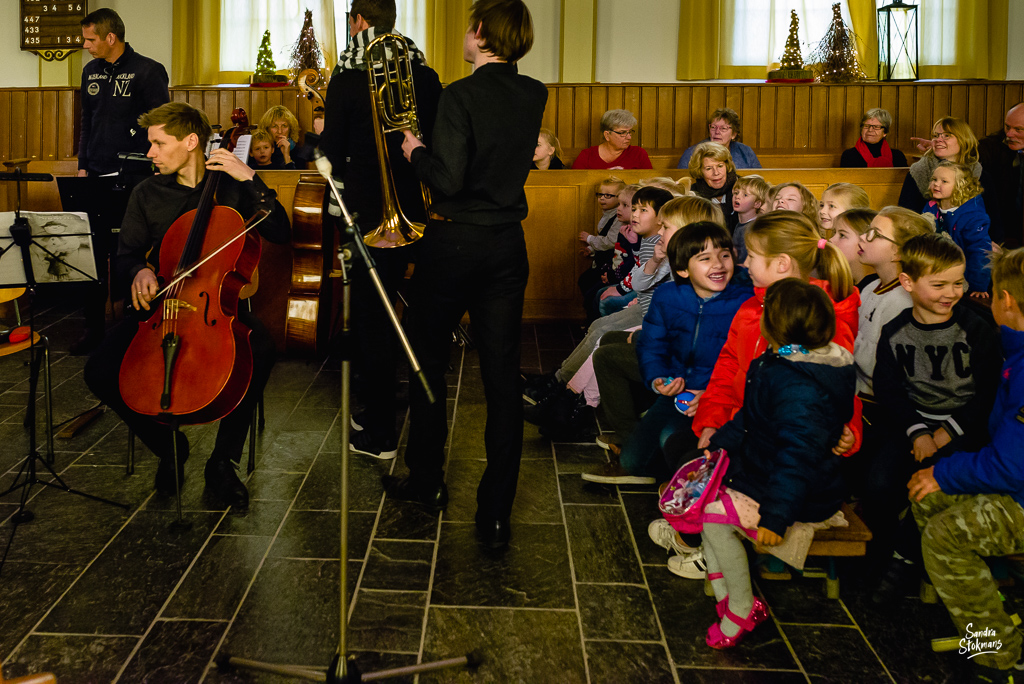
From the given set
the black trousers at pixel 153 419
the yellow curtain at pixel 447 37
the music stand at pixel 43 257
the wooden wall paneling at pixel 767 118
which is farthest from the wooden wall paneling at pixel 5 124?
the wooden wall paneling at pixel 767 118

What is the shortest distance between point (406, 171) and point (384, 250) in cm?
30

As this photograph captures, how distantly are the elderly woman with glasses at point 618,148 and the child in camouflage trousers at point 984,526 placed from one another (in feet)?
13.7

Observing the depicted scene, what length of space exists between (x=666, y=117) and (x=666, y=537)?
18.3 ft

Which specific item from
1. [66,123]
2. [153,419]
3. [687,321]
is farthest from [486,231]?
[66,123]

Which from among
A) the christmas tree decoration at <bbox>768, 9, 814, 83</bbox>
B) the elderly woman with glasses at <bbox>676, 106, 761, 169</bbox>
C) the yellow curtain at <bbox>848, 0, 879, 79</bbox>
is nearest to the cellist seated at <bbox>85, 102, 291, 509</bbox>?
the elderly woman with glasses at <bbox>676, 106, 761, 169</bbox>

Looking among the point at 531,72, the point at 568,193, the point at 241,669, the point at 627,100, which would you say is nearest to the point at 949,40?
the point at 627,100

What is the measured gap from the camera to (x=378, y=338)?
3.42m

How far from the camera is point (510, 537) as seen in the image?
2803 mm

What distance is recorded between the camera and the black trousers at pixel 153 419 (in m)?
3.00

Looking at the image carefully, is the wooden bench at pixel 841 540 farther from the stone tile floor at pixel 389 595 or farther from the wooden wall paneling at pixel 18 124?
the wooden wall paneling at pixel 18 124

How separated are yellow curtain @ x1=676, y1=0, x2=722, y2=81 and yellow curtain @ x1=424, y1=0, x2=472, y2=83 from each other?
→ 2033 mm

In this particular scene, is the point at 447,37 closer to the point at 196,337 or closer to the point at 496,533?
the point at 196,337

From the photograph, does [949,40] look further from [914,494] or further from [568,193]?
[914,494]

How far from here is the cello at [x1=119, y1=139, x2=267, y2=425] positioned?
2.80m
